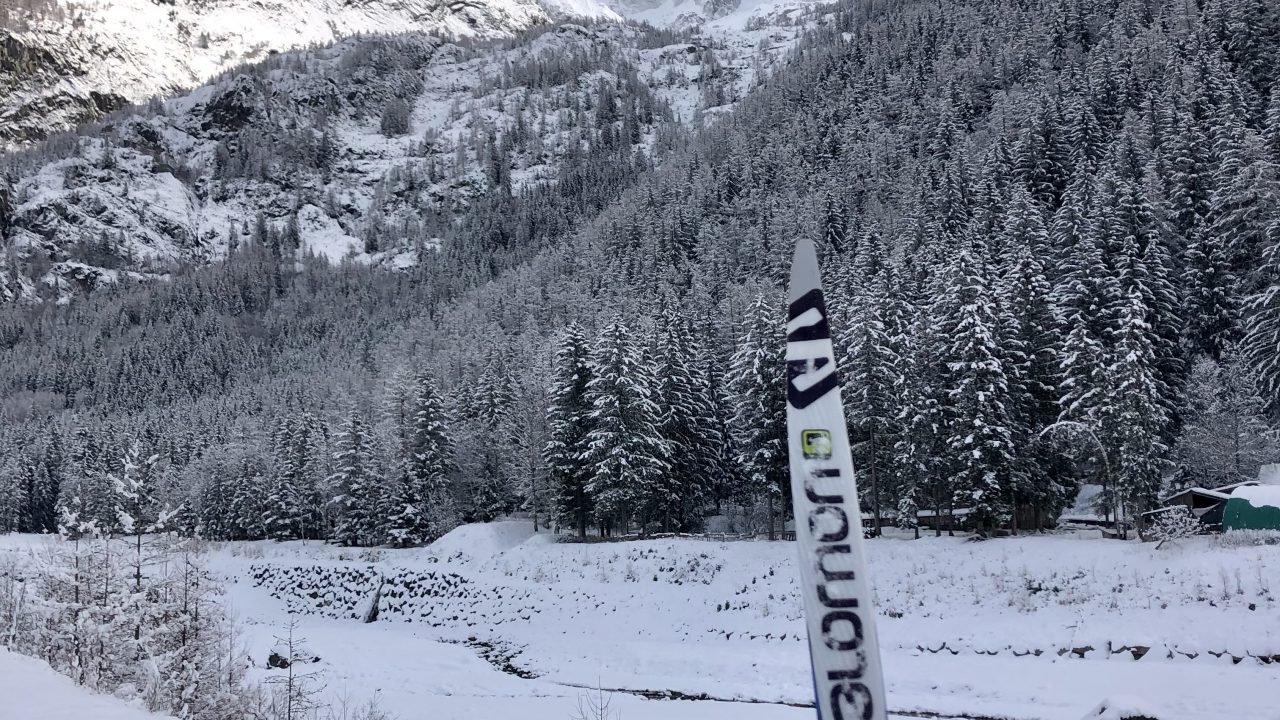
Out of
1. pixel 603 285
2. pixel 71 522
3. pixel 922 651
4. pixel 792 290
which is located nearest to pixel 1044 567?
pixel 922 651

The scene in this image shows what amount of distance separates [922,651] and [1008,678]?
3414 mm

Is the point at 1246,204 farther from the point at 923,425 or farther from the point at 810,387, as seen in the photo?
the point at 810,387

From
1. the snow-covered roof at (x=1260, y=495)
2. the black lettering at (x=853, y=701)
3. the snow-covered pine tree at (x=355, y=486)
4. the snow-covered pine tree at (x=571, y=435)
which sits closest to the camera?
the black lettering at (x=853, y=701)

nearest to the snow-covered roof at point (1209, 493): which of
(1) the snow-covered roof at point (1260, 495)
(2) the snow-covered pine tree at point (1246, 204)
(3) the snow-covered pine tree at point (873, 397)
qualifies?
(1) the snow-covered roof at point (1260, 495)

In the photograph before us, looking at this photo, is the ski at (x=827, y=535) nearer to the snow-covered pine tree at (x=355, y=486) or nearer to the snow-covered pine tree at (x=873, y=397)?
the snow-covered pine tree at (x=873, y=397)

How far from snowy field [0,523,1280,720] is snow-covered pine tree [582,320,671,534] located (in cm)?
367

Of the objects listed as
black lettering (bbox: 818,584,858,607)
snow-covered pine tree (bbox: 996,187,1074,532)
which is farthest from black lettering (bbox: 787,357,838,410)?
snow-covered pine tree (bbox: 996,187,1074,532)

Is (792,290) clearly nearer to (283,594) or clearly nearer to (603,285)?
(283,594)

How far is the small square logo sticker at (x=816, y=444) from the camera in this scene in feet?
20.4

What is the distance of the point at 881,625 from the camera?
82.4ft

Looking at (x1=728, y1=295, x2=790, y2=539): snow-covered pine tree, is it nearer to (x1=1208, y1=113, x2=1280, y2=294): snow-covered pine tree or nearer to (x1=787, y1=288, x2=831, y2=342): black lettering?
(x1=1208, y1=113, x2=1280, y2=294): snow-covered pine tree

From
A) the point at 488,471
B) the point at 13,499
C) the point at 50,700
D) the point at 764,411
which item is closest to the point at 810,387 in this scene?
the point at 50,700

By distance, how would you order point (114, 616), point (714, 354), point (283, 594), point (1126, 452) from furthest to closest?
point (714, 354) < point (283, 594) < point (1126, 452) < point (114, 616)

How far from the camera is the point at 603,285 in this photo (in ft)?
440
